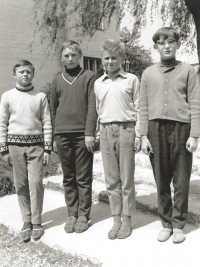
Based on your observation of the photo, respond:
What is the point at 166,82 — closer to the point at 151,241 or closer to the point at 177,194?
the point at 177,194

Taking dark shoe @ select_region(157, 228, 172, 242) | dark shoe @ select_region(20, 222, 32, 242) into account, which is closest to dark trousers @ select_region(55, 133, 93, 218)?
dark shoe @ select_region(20, 222, 32, 242)

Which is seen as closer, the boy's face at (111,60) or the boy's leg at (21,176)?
the boy's face at (111,60)

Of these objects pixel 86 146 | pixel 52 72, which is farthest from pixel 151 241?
pixel 52 72

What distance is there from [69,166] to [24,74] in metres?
1.05

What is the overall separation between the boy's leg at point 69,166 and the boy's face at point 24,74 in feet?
2.12

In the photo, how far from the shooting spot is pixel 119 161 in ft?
10.4

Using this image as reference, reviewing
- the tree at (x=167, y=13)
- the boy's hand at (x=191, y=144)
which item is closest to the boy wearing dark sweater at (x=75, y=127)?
the boy's hand at (x=191, y=144)

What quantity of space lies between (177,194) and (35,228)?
150cm

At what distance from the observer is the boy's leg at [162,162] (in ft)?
9.63

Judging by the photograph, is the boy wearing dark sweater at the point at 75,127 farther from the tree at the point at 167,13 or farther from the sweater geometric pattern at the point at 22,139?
the tree at the point at 167,13

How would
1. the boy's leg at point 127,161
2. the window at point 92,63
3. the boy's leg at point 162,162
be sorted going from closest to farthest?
the boy's leg at point 162,162, the boy's leg at point 127,161, the window at point 92,63

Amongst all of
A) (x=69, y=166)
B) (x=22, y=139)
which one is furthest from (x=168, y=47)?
(x=22, y=139)

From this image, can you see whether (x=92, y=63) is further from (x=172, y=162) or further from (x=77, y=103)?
(x=172, y=162)

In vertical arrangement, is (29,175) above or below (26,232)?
above
